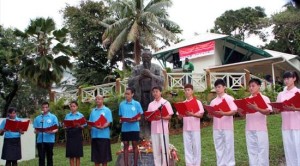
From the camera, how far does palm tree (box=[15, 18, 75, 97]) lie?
821 inches

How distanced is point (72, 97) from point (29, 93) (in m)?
16.3

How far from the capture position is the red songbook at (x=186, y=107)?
6613mm

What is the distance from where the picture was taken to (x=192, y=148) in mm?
6945

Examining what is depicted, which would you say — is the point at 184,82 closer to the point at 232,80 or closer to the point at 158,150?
the point at 232,80

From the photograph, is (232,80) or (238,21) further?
(238,21)

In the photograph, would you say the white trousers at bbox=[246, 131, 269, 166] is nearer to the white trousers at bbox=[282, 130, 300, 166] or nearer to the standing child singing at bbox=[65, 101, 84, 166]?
the white trousers at bbox=[282, 130, 300, 166]

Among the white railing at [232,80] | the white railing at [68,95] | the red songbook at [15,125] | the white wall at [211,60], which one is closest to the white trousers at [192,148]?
the red songbook at [15,125]

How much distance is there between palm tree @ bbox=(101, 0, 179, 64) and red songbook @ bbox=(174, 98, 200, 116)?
19.7 metres

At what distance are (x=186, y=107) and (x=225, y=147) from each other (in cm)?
89

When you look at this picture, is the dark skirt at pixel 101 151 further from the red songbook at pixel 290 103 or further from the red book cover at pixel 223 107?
the red songbook at pixel 290 103

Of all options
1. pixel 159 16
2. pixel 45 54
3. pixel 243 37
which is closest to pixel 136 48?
pixel 159 16

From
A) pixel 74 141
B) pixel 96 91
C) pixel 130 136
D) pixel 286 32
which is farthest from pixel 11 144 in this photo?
pixel 286 32

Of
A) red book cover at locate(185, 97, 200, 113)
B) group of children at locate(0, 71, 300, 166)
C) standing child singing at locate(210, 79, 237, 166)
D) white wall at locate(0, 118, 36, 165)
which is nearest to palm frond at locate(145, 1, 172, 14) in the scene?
white wall at locate(0, 118, 36, 165)

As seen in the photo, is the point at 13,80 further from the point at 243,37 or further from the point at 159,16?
the point at 243,37
